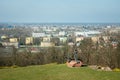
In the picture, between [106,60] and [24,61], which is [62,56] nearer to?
[24,61]

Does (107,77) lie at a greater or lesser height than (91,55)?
greater

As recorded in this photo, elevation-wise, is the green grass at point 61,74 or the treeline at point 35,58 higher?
the green grass at point 61,74

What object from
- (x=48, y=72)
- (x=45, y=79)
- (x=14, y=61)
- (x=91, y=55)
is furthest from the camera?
(x=14, y=61)

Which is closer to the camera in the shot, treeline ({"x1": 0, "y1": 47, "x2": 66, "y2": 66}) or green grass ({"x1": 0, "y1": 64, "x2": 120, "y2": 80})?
green grass ({"x1": 0, "y1": 64, "x2": 120, "y2": 80})

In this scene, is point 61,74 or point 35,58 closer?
point 61,74

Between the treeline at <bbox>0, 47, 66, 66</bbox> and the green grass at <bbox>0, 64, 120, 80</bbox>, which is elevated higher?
the green grass at <bbox>0, 64, 120, 80</bbox>

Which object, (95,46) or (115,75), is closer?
(115,75)

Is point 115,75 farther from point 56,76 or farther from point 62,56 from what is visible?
point 62,56

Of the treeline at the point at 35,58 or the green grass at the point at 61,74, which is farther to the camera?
the treeline at the point at 35,58

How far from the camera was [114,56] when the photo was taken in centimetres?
2539

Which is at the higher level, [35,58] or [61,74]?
[61,74]

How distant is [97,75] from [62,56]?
57.8 ft

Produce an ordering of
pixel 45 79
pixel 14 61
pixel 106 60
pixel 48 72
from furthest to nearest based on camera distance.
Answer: pixel 14 61 → pixel 106 60 → pixel 48 72 → pixel 45 79

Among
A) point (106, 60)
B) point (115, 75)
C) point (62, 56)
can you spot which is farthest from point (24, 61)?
point (115, 75)
